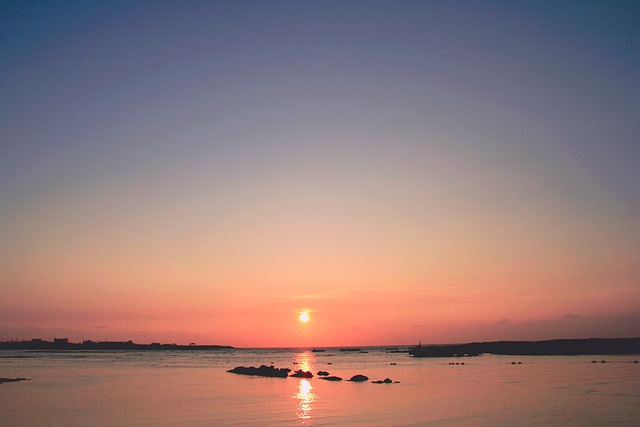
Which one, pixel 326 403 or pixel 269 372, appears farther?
pixel 269 372

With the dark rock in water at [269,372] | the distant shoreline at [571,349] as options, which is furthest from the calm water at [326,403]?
the distant shoreline at [571,349]

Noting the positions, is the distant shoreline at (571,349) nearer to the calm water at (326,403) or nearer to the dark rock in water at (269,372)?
the dark rock in water at (269,372)

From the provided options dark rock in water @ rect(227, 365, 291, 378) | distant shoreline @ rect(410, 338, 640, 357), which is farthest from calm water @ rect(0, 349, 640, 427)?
distant shoreline @ rect(410, 338, 640, 357)

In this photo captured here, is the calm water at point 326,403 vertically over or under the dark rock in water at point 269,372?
under

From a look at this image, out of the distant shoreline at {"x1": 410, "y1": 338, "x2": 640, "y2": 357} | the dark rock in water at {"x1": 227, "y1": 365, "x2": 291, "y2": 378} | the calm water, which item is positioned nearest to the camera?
the calm water

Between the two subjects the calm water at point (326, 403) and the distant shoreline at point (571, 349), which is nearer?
the calm water at point (326, 403)

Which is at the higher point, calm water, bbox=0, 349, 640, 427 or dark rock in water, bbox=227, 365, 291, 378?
dark rock in water, bbox=227, 365, 291, 378

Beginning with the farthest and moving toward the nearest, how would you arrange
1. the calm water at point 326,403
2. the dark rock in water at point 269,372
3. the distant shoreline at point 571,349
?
the distant shoreline at point 571,349 → the dark rock in water at point 269,372 → the calm water at point 326,403

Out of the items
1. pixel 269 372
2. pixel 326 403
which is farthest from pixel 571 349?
pixel 326 403

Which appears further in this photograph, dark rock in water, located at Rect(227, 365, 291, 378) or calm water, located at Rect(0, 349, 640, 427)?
dark rock in water, located at Rect(227, 365, 291, 378)

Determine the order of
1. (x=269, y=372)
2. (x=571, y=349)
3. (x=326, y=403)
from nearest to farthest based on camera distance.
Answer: (x=326, y=403)
(x=269, y=372)
(x=571, y=349)

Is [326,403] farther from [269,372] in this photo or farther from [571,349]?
[571,349]

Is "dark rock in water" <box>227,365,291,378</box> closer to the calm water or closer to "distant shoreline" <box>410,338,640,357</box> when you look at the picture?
the calm water

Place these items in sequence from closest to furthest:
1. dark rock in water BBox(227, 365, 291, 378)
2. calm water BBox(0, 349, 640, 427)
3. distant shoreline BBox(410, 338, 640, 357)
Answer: calm water BBox(0, 349, 640, 427), dark rock in water BBox(227, 365, 291, 378), distant shoreline BBox(410, 338, 640, 357)
